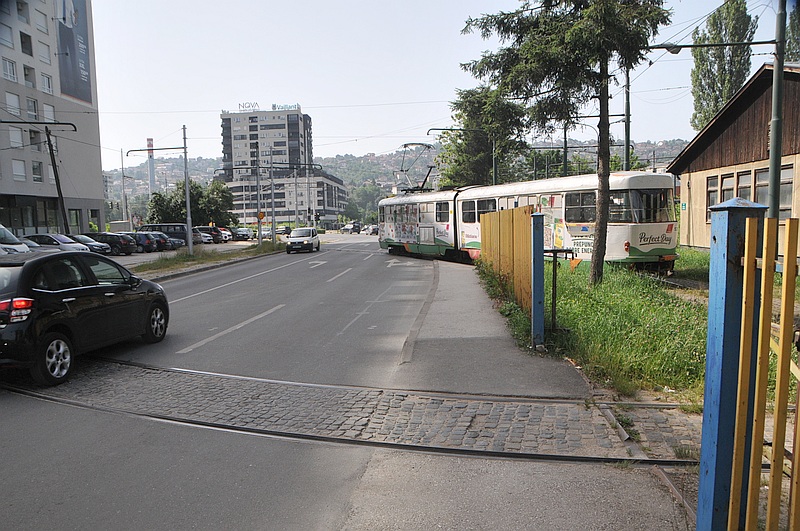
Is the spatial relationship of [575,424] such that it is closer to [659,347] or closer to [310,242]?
[659,347]

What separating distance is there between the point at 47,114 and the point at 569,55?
48974 millimetres

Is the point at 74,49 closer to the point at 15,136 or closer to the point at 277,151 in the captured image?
the point at 15,136

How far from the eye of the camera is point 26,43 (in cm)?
4703

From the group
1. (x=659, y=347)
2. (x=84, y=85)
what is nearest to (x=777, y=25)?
(x=659, y=347)

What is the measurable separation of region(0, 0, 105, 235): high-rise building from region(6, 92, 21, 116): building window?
0.24 ft

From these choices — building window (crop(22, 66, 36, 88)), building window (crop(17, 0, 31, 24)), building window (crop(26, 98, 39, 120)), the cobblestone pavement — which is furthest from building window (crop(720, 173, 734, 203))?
building window (crop(17, 0, 31, 24))

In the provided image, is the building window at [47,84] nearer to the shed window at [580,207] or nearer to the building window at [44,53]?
the building window at [44,53]

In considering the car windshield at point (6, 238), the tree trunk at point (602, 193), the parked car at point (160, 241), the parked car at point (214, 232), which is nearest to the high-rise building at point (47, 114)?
the parked car at point (160, 241)

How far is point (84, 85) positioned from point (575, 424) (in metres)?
60.4

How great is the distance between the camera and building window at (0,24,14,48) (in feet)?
144

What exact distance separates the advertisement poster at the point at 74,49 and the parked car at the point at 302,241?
28543 mm

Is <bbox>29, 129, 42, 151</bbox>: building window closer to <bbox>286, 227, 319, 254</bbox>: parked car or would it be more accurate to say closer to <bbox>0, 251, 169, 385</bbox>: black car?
<bbox>286, 227, 319, 254</bbox>: parked car

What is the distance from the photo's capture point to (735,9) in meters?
41.2

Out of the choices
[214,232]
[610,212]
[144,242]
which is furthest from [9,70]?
[610,212]
